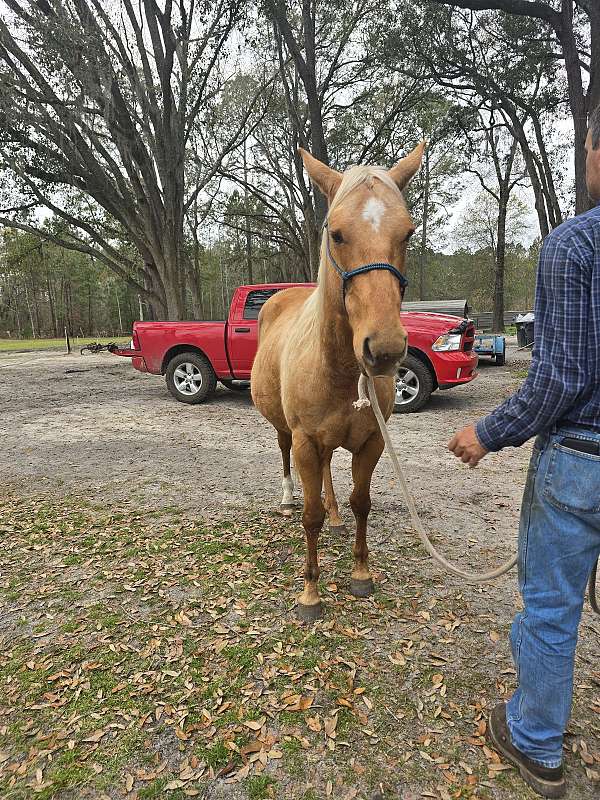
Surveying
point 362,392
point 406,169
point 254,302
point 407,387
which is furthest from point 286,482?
point 254,302

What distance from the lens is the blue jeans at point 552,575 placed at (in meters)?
1.50

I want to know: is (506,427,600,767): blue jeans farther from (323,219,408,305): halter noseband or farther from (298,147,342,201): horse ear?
(298,147,342,201): horse ear

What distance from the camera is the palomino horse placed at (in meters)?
1.76

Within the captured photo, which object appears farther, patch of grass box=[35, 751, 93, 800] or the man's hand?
patch of grass box=[35, 751, 93, 800]

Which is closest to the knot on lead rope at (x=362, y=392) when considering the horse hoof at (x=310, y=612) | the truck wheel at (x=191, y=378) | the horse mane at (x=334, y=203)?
the horse mane at (x=334, y=203)

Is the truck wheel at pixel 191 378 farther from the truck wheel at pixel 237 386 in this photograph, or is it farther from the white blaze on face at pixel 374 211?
the white blaze on face at pixel 374 211

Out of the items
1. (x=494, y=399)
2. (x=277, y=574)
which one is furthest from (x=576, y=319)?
(x=494, y=399)

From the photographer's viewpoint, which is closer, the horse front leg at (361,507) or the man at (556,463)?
the man at (556,463)

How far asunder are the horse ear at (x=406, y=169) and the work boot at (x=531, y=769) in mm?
2479

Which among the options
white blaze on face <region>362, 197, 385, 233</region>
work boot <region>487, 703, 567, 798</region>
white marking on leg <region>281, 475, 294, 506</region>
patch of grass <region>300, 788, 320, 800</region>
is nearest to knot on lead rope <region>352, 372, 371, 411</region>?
white blaze on face <region>362, 197, 385, 233</region>

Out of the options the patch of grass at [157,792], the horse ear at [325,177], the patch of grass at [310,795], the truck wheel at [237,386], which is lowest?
the patch of grass at [310,795]

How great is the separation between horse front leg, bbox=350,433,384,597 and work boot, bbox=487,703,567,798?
122 cm

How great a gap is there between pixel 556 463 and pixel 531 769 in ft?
4.08

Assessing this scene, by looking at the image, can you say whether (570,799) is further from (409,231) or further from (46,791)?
(409,231)
